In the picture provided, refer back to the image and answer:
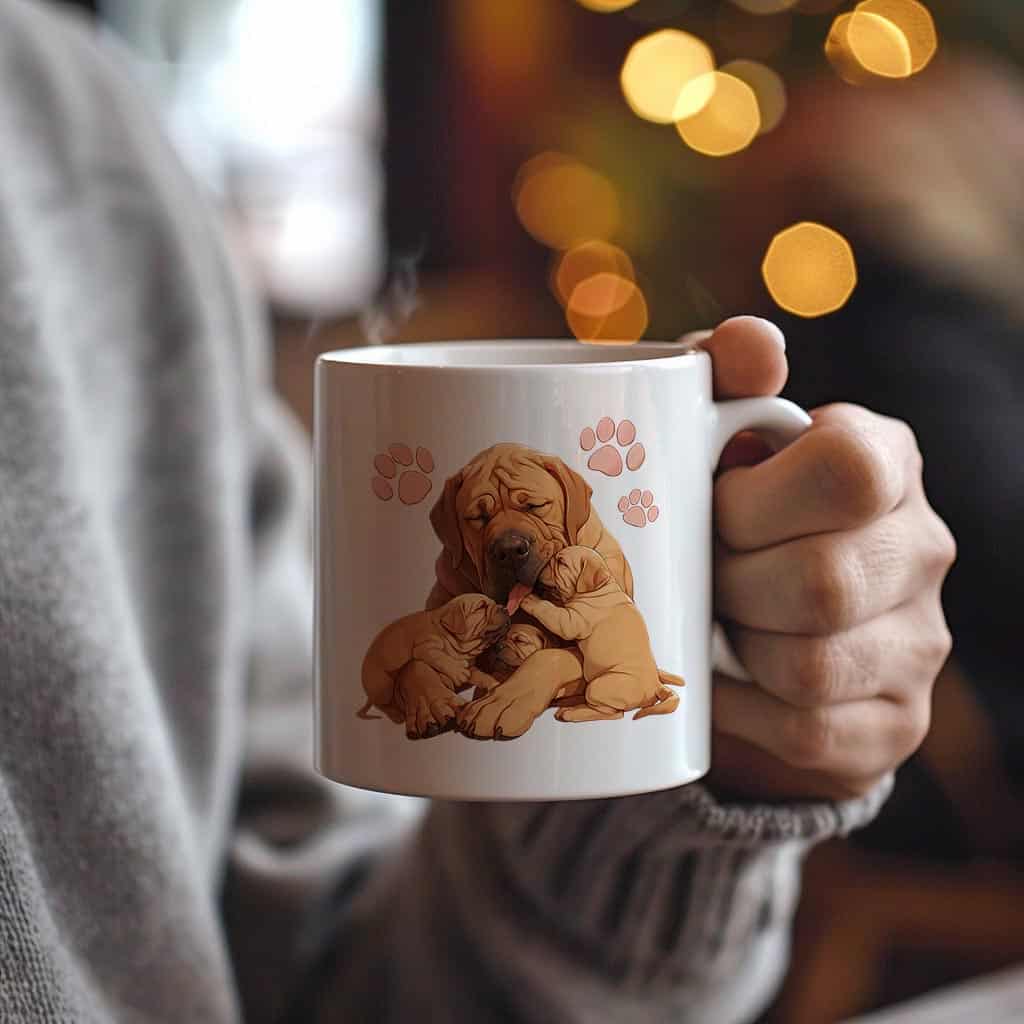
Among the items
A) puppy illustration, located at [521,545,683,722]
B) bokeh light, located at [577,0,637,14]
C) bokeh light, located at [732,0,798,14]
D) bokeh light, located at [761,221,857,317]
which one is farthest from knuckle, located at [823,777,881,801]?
bokeh light, located at [577,0,637,14]

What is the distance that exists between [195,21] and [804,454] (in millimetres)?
2572

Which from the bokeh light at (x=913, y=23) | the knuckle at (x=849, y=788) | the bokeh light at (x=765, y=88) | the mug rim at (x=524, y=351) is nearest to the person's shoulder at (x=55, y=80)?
the mug rim at (x=524, y=351)

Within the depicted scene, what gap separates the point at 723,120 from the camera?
2275mm

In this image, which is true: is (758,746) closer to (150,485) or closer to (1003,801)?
(150,485)

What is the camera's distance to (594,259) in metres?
2.61

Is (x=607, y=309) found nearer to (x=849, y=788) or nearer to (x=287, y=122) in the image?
(x=287, y=122)

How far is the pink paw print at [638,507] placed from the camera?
480 mm

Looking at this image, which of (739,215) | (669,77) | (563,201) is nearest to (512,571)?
(739,215)

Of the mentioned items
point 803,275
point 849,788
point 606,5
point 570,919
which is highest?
point 606,5

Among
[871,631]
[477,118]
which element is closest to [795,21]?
[477,118]

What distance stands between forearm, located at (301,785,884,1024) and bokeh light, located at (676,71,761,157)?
1636 millimetres

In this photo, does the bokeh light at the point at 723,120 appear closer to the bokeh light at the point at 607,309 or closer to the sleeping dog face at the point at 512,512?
the bokeh light at the point at 607,309

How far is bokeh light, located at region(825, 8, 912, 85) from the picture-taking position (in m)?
→ 1.85

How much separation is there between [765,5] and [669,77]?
1.05ft
